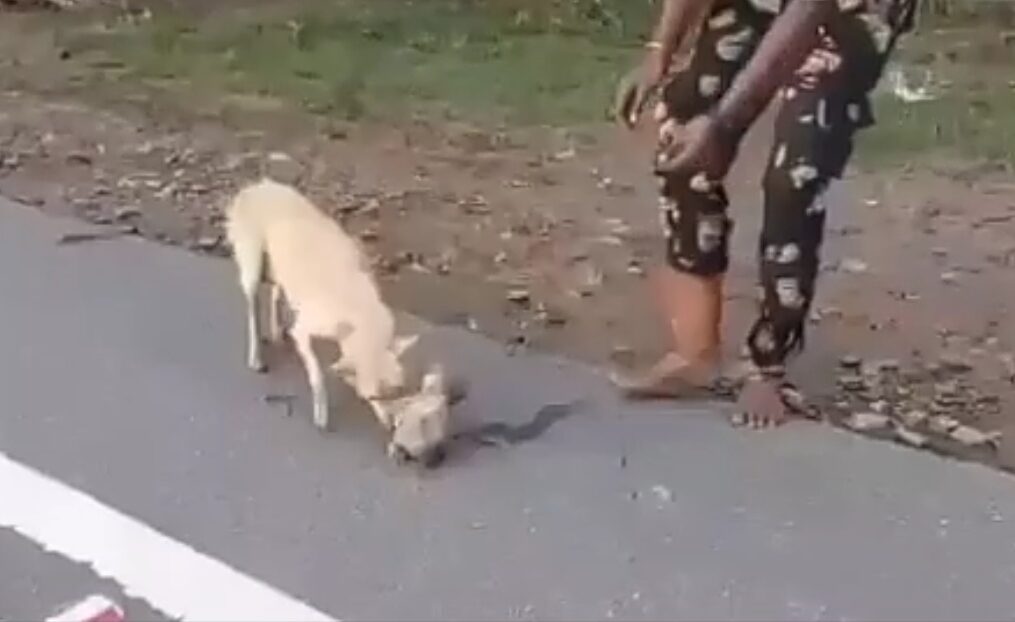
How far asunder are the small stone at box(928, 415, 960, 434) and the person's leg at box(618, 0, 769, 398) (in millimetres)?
425

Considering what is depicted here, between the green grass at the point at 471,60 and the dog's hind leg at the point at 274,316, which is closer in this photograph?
the dog's hind leg at the point at 274,316

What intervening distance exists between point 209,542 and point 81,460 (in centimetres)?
43

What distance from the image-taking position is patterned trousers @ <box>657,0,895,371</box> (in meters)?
3.34

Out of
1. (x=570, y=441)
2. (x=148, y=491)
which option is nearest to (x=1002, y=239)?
(x=570, y=441)

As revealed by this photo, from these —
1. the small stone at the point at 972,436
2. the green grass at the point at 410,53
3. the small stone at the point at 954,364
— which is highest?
the small stone at the point at 972,436

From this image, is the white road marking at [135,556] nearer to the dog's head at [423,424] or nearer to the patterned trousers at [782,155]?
the dog's head at [423,424]

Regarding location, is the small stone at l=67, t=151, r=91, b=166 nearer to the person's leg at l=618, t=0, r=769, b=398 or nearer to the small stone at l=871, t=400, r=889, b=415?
the person's leg at l=618, t=0, r=769, b=398

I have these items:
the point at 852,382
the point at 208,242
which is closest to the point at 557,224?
the point at 208,242

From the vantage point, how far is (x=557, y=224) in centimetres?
532

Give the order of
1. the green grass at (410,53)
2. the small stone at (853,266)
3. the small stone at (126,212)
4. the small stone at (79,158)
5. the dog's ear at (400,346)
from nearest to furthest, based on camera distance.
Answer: the dog's ear at (400,346), the small stone at (853,266), the small stone at (126,212), the small stone at (79,158), the green grass at (410,53)

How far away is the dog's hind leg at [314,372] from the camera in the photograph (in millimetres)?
3516

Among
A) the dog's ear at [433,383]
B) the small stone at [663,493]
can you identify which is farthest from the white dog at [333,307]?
the small stone at [663,493]

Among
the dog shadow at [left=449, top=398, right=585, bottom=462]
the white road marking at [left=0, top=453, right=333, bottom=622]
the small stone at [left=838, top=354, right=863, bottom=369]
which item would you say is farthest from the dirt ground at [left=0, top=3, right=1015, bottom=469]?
the white road marking at [left=0, top=453, right=333, bottom=622]

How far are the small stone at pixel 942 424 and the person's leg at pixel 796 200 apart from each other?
1.05 ft
